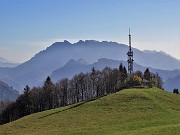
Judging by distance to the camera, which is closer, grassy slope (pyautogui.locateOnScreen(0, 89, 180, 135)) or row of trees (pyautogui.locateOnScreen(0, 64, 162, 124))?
grassy slope (pyautogui.locateOnScreen(0, 89, 180, 135))

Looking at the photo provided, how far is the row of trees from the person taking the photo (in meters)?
141

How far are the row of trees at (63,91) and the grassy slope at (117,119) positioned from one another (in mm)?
51625

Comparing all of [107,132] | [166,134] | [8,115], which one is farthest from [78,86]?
[166,134]

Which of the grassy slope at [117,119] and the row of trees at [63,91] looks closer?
the grassy slope at [117,119]

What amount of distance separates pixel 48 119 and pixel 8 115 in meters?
79.6

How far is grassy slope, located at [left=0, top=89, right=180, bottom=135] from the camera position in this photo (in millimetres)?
54812

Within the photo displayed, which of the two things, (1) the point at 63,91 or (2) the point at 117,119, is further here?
(1) the point at 63,91

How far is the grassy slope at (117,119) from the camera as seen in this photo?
5481 centimetres

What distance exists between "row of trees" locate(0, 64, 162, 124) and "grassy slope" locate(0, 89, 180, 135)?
169 ft

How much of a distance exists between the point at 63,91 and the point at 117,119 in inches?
3233

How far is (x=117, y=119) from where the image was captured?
6450 centimetres

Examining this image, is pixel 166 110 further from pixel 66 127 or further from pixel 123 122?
pixel 66 127

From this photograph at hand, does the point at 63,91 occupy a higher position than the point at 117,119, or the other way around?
the point at 63,91

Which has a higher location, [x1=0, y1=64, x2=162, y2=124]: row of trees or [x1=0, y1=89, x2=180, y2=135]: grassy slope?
[x1=0, y1=64, x2=162, y2=124]: row of trees
